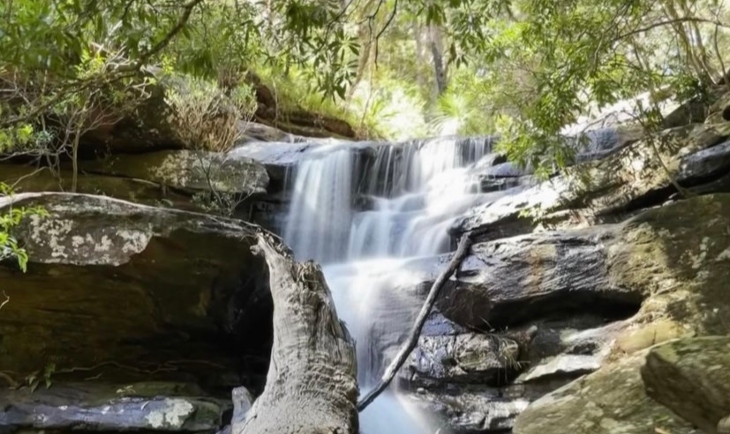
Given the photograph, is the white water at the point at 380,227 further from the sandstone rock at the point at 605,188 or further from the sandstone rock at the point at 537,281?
the sandstone rock at the point at 605,188

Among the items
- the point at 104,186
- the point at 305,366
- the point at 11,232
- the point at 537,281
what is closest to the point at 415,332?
the point at 537,281

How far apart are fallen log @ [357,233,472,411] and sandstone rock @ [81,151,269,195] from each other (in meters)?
2.85

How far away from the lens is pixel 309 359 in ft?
10.9

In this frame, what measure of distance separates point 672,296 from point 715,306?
0.30 metres

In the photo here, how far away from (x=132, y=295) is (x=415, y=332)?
Answer: 96.6 inches

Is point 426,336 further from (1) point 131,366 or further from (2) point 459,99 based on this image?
(2) point 459,99

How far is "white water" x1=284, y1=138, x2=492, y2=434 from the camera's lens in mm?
6141

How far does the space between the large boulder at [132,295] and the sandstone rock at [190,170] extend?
6.55 ft

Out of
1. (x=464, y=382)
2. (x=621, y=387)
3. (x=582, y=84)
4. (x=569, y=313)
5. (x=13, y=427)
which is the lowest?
(x=13, y=427)

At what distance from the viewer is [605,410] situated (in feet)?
8.30

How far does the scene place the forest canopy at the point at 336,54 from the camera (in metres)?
2.53

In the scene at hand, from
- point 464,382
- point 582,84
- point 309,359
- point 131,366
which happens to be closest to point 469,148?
point 582,84

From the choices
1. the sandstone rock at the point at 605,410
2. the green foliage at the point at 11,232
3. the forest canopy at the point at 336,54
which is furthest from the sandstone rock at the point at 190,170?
the sandstone rock at the point at 605,410

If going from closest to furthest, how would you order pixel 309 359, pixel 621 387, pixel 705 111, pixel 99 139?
pixel 621 387, pixel 309 359, pixel 705 111, pixel 99 139
